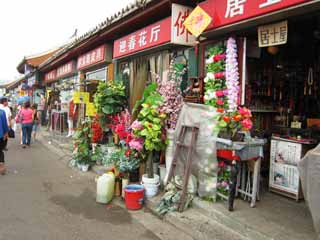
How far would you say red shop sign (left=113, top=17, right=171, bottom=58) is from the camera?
676 centimetres

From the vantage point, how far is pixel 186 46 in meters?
6.80

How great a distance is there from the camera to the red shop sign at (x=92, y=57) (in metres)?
10.3

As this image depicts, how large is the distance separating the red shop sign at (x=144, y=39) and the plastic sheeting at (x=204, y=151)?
222cm

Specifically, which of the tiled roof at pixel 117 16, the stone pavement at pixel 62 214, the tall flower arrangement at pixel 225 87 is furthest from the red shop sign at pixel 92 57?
the tall flower arrangement at pixel 225 87

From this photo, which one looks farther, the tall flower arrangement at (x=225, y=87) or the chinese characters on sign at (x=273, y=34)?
the tall flower arrangement at (x=225, y=87)

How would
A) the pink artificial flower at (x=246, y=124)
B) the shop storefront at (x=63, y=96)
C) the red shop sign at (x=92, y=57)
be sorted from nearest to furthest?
1. the pink artificial flower at (x=246, y=124)
2. the red shop sign at (x=92, y=57)
3. the shop storefront at (x=63, y=96)

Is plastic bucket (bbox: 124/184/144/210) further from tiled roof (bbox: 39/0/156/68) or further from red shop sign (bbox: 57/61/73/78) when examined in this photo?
red shop sign (bbox: 57/61/73/78)

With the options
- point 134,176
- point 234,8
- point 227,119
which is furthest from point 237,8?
point 134,176

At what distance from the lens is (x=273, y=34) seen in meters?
4.79

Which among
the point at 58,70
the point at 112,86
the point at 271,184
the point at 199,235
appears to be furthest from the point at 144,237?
the point at 58,70

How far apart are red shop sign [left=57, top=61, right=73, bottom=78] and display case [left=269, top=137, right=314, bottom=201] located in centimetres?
1130

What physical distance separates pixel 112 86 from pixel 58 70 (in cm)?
994

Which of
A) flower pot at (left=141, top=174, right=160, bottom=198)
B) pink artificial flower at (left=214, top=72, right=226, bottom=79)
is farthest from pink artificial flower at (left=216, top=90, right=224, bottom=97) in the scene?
flower pot at (left=141, top=174, right=160, bottom=198)

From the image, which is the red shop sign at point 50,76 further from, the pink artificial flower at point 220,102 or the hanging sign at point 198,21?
the pink artificial flower at point 220,102
